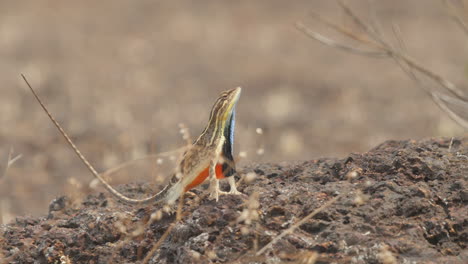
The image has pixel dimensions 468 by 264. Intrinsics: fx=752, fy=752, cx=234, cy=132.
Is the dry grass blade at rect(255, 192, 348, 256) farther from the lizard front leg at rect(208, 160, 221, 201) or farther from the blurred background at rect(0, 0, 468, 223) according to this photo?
the blurred background at rect(0, 0, 468, 223)

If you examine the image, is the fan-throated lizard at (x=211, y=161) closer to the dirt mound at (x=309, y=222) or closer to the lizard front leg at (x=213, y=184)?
the lizard front leg at (x=213, y=184)

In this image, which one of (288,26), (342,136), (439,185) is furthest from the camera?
(288,26)

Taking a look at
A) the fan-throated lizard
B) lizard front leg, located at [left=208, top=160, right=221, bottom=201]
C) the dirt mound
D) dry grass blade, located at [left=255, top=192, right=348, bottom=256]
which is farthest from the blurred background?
dry grass blade, located at [left=255, top=192, right=348, bottom=256]

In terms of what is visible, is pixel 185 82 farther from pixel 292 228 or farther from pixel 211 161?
pixel 292 228

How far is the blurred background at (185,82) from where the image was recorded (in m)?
11.1

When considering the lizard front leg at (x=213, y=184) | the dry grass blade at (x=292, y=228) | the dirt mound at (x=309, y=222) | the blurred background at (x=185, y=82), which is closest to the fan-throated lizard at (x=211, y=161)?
the lizard front leg at (x=213, y=184)

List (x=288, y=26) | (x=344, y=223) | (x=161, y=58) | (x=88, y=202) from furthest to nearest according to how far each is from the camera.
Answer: (x=288, y=26) < (x=161, y=58) < (x=88, y=202) < (x=344, y=223)

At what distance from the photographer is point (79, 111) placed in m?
13.1

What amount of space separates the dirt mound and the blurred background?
286cm

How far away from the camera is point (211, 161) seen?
14.3ft

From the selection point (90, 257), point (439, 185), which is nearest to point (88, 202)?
point (90, 257)

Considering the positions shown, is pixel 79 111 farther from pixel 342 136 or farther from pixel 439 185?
pixel 439 185

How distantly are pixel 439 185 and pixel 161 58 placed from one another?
13761 mm

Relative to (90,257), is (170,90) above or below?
above
